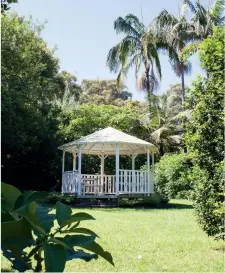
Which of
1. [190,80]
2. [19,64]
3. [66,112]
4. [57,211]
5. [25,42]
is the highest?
[25,42]

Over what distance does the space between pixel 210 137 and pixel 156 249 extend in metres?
1.86

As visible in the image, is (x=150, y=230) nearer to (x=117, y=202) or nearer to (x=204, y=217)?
(x=204, y=217)

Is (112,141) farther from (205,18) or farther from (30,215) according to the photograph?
(30,215)

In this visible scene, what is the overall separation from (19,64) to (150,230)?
1219 cm

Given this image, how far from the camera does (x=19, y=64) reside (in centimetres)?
1678

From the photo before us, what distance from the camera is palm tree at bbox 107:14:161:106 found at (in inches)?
905

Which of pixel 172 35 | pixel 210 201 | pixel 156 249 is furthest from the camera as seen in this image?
pixel 172 35

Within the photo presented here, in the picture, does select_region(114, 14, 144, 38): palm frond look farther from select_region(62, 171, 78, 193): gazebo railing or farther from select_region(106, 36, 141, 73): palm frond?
select_region(62, 171, 78, 193): gazebo railing

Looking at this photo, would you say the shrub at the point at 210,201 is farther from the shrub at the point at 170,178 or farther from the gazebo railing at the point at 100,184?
the shrub at the point at 170,178

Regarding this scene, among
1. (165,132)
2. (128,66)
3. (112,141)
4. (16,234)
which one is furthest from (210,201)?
(128,66)

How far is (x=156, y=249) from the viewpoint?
17.2 feet

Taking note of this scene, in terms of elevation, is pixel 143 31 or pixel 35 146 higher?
pixel 143 31

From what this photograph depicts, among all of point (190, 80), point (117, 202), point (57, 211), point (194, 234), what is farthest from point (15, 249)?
point (117, 202)

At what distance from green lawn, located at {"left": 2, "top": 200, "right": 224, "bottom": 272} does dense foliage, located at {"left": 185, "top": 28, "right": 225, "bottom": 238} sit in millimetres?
547
